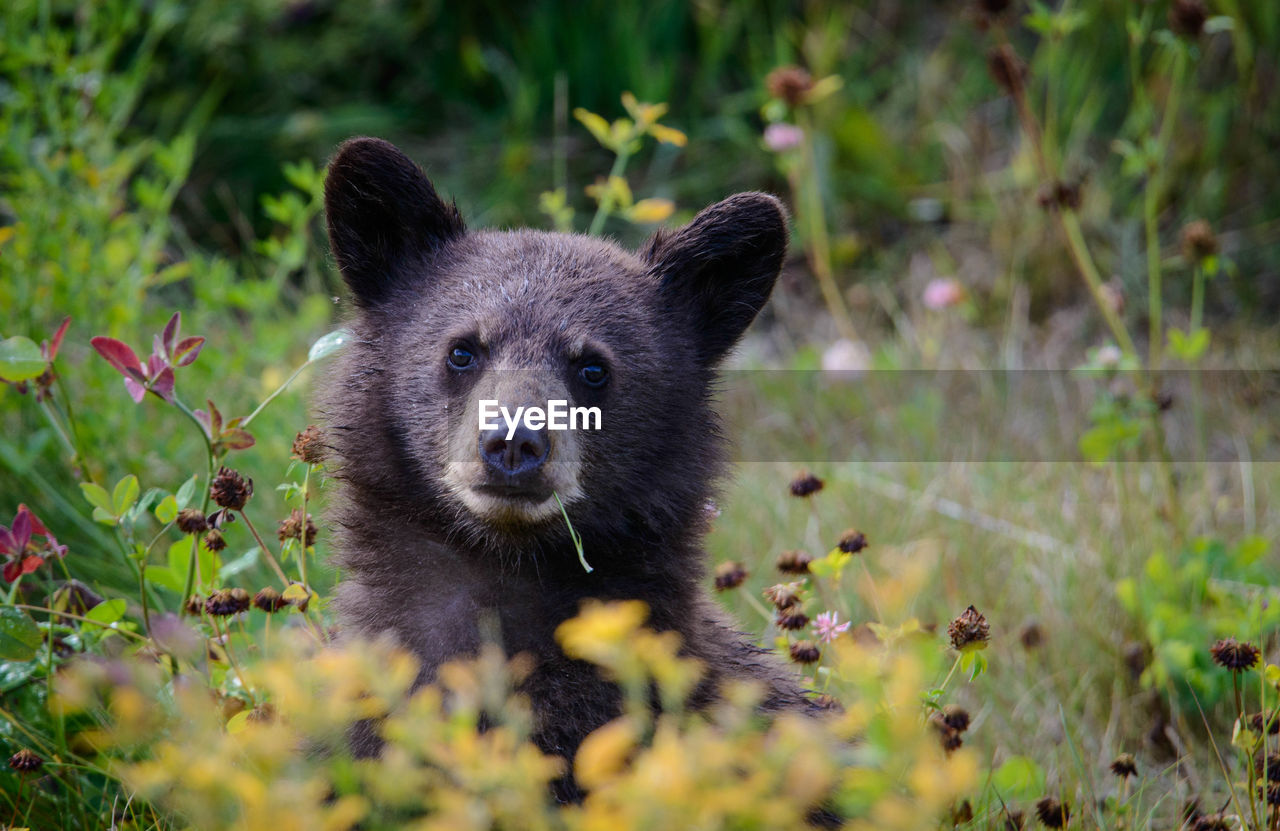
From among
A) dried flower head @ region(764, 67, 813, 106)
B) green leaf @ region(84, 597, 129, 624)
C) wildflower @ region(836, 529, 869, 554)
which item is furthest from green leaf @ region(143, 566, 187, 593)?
dried flower head @ region(764, 67, 813, 106)

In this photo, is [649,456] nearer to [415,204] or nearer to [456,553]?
[456,553]

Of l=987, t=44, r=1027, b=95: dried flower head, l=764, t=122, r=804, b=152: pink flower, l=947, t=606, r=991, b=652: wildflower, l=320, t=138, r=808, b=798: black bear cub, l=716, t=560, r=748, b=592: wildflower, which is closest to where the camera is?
l=947, t=606, r=991, b=652: wildflower

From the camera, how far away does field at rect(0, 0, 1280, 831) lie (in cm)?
204

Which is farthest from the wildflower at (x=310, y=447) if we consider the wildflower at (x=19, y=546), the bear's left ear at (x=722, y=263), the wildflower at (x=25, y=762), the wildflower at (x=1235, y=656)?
the wildflower at (x=1235, y=656)

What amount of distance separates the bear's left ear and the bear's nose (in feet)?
2.59

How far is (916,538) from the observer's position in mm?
4609

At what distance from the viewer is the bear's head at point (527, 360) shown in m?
2.60

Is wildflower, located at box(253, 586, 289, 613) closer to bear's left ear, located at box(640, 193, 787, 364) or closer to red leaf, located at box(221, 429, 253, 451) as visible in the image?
red leaf, located at box(221, 429, 253, 451)

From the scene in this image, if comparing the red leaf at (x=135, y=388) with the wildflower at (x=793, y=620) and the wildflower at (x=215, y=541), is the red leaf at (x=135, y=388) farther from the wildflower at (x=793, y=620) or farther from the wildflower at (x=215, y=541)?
the wildflower at (x=793, y=620)

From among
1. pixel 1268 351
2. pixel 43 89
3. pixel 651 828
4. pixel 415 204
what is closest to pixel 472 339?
pixel 415 204

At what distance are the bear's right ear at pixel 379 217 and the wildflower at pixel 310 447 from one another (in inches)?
18.8

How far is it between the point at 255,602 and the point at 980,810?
1687 mm

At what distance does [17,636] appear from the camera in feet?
8.37

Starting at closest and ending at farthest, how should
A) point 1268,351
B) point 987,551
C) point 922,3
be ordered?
point 987,551
point 1268,351
point 922,3
